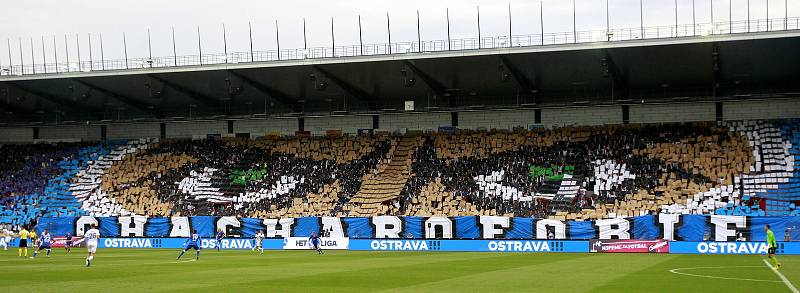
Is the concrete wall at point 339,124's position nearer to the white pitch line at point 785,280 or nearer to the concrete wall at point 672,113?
the concrete wall at point 672,113

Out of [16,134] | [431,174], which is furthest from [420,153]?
[16,134]

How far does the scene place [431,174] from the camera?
210 feet

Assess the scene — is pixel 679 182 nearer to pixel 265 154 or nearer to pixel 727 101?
pixel 727 101

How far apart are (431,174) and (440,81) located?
261 inches

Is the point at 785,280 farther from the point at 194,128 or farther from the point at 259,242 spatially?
the point at 194,128

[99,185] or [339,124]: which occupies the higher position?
[339,124]

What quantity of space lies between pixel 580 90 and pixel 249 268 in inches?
1443

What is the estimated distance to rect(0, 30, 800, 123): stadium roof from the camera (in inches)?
2207

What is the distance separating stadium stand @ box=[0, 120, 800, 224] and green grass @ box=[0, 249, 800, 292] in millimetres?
17700

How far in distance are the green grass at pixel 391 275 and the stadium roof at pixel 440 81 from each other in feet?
66.1

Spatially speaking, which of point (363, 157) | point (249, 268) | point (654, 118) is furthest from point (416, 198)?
point (249, 268)

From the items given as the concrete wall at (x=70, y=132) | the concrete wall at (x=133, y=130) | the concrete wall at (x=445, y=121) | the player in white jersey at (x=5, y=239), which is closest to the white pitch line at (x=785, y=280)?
the concrete wall at (x=445, y=121)

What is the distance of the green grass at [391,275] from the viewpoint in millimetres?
24511

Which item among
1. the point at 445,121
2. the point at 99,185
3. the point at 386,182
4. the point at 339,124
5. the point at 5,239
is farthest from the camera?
the point at 339,124
